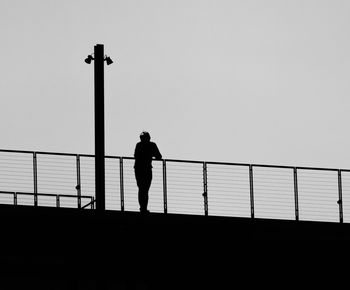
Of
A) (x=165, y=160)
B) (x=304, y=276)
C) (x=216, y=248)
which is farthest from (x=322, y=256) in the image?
(x=165, y=160)

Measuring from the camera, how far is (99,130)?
2067 centimetres

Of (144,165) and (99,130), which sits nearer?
(99,130)

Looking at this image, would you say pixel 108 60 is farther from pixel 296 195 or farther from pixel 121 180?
pixel 296 195

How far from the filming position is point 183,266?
81.0 ft

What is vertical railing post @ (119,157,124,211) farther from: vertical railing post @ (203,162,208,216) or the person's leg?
vertical railing post @ (203,162,208,216)

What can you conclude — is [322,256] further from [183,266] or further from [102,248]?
[102,248]

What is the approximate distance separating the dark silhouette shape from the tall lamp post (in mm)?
4006

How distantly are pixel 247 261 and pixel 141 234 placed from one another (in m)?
2.39

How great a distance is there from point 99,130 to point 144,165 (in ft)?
14.1

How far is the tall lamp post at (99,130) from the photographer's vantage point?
2056cm

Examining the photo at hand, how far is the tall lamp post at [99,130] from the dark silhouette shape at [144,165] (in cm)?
401

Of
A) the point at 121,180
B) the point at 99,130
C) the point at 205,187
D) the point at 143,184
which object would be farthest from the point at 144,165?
the point at 99,130

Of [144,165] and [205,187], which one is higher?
[144,165]

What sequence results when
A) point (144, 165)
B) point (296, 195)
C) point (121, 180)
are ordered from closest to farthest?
point (144, 165) → point (121, 180) → point (296, 195)
